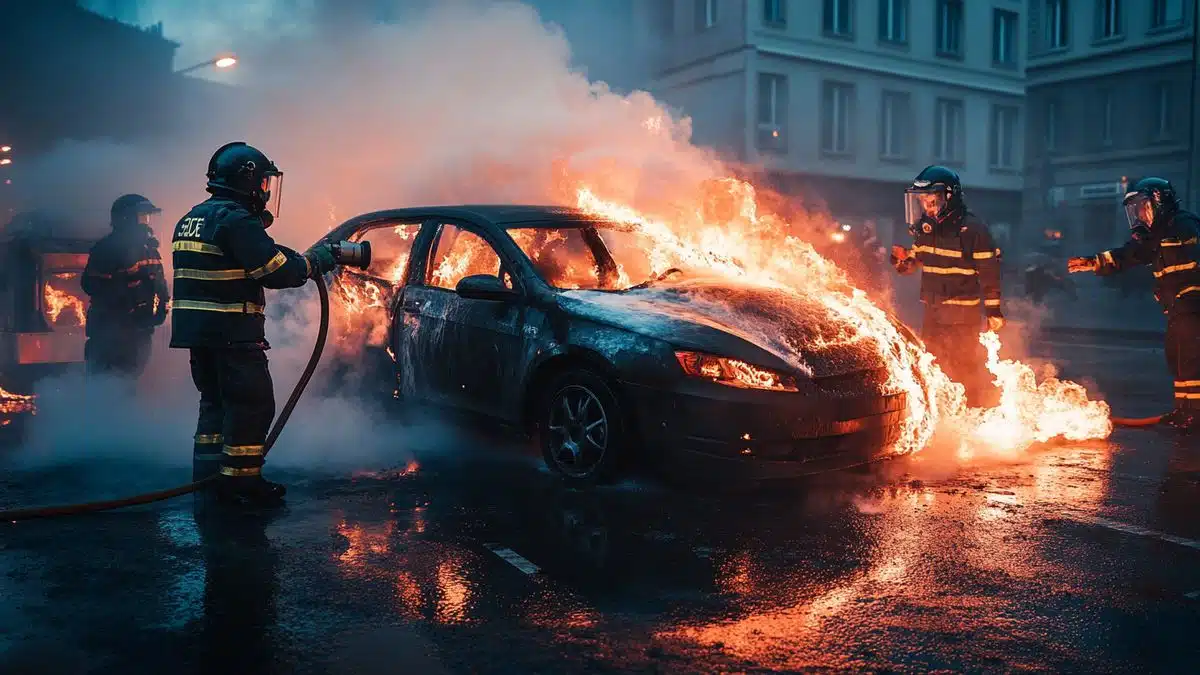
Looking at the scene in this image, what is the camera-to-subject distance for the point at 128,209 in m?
10.1

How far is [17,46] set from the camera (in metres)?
33.5

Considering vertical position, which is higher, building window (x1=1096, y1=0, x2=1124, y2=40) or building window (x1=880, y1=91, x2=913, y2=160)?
building window (x1=1096, y1=0, x2=1124, y2=40)

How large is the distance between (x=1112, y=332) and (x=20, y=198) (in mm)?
23640

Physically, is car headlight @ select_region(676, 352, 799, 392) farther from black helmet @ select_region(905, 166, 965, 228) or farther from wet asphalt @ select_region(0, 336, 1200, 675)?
black helmet @ select_region(905, 166, 965, 228)

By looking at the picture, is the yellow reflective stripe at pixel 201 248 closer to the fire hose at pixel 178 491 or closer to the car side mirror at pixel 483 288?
the fire hose at pixel 178 491

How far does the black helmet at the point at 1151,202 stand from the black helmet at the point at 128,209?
27.9 ft

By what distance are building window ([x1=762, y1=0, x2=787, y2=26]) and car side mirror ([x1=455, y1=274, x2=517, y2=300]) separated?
2727cm

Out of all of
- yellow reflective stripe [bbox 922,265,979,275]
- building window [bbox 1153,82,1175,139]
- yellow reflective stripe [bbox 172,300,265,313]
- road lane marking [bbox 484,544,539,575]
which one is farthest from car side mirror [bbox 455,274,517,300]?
building window [bbox 1153,82,1175,139]

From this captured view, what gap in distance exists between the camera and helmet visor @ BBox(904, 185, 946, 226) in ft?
28.1

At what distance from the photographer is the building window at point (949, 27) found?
120ft

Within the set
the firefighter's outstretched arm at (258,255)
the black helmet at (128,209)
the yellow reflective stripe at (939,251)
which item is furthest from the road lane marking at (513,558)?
the black helmet at (128,209)

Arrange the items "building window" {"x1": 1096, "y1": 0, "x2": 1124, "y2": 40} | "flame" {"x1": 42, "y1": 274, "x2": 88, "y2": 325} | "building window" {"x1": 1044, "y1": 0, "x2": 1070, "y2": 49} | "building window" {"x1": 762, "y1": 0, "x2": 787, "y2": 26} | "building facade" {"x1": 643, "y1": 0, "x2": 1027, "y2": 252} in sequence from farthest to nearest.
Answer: "building window" {"x1": 1044, "y1": 0, "x2": 1070, "y2": 49}
"building window" {"x1": 1096, "y1": 0, "x2": 1124, "y2": 40}
"building facade" {"x1": 643, "y1": 0, "x2": 1027, "y2": 252}
"building window" {"x1": 762, "y1": 0, "x2": 787, "y2": 26}
"flame" {"x1": 42, "y1": 274, "x2": 88, "y2": 325}

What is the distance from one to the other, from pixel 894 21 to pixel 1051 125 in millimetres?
8985

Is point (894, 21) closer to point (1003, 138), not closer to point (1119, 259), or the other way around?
point (1003, 138)
